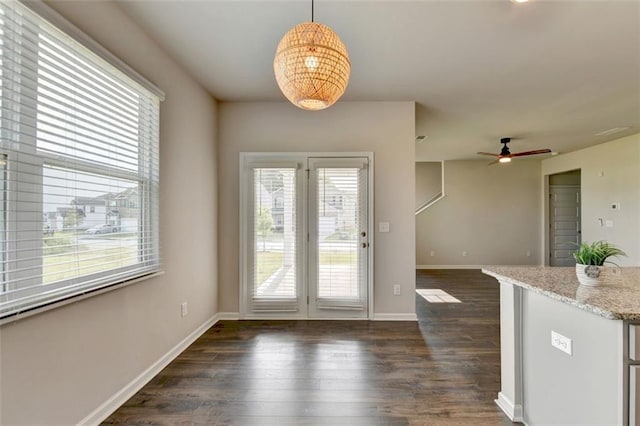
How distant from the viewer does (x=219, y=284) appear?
356cm

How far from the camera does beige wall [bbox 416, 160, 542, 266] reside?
7.24 meters

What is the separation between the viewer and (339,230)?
11.5ft

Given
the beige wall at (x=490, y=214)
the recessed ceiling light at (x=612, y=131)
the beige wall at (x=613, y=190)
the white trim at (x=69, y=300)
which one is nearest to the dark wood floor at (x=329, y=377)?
the white trim at (x=69, y=300)

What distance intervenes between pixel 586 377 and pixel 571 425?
29cm

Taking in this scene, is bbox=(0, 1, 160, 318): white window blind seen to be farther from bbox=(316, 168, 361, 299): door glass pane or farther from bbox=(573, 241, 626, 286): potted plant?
bbox=(573, 241, 626, 286): potted plant

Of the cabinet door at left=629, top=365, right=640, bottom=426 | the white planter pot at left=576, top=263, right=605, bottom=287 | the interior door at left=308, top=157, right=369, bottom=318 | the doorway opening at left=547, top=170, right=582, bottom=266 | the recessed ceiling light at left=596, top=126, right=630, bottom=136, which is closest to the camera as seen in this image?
the cabinet door at left=629, top=365, right=640, bottom=426

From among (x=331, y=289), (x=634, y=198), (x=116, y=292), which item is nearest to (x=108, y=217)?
(x=116, y=292)

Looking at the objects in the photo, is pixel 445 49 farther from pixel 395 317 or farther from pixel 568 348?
pixel 395 317

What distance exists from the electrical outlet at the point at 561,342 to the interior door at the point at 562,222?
7.27 meters

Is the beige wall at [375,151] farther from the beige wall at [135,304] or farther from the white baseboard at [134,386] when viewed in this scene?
the white baseboard at [134,386]

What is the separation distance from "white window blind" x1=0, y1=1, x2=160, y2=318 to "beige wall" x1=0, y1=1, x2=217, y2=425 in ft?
0.53

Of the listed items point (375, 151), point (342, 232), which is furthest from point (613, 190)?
point (342, 232)

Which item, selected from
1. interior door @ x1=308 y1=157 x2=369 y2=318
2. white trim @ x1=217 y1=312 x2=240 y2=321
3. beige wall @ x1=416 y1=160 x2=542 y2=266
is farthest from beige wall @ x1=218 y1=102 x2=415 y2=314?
beige wall @ x1=416 y1=160 x2=542 y2=266

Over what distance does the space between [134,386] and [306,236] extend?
82.5 inches
